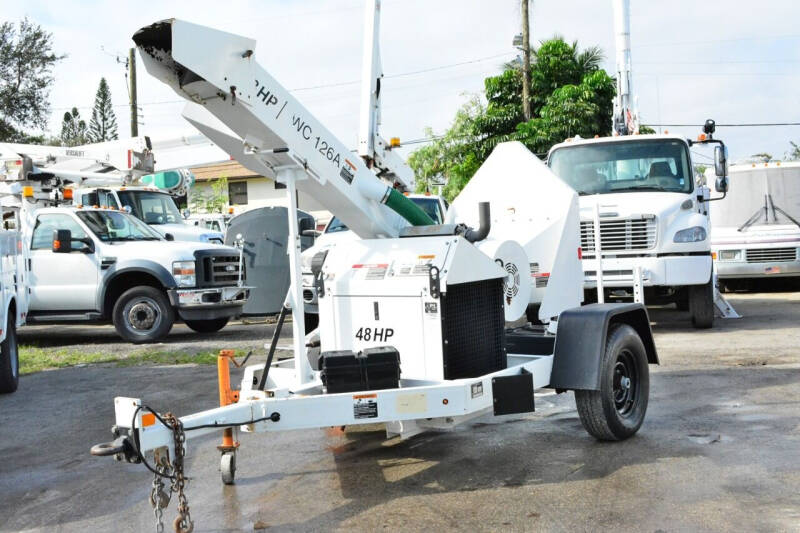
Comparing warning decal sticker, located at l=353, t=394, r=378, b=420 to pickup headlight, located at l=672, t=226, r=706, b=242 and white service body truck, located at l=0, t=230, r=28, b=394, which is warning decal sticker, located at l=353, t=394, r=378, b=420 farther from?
pickup headlight, located at l=672, t=226, r=706, b=242

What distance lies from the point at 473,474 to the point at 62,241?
991cm

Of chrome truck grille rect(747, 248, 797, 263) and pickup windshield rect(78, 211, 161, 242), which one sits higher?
pickup windshield rect(78, 211, 161, 242)

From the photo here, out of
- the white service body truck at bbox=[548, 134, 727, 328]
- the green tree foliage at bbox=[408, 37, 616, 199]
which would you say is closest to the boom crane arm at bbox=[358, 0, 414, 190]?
the white service body truck at bbox=[548, 134, 727, 328]

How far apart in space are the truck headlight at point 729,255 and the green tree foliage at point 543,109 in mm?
11215

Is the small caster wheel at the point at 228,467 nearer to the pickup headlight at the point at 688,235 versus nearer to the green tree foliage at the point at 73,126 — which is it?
the pickup headlight at the point at 688,235

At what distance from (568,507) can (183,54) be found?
334 cm

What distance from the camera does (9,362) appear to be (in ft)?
32.8

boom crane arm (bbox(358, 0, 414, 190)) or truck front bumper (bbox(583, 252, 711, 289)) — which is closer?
boom crane arm (bbox(358, 0, 414, 190))

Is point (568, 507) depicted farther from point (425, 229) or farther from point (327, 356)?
point (425, 229)

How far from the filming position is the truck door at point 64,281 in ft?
46.4

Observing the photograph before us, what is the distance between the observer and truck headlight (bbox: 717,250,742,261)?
17641 mm

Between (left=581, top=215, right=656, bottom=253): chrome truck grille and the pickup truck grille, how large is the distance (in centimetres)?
556

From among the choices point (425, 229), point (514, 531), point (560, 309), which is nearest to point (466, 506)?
point (514, 531)

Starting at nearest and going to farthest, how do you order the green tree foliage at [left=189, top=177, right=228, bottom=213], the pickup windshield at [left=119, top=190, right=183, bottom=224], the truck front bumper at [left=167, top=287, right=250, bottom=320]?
the truck front bumper at [left=167, top=287, right=250, bottom=320]
the pickup windshield at [left=119, top=190, right=183, bottom=224]
the green tree foliage at [left=189, top=177, right=228, bottom=213]
